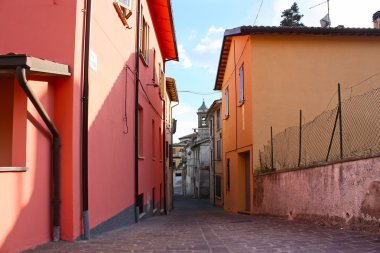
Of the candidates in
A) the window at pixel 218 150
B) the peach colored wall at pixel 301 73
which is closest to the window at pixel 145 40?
the peach colored wall at pixel 301 73

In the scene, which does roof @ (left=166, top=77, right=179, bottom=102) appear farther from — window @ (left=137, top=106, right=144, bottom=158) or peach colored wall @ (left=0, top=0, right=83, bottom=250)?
peach colored wall @ (left=0, top=0, right=83, bottom=250)

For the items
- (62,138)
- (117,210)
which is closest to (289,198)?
(117,210)

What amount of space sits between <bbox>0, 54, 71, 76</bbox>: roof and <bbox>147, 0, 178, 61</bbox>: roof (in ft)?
29.7

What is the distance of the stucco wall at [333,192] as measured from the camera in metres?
7.04

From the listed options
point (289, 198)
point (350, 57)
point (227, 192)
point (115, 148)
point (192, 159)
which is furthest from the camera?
point (192, 159)

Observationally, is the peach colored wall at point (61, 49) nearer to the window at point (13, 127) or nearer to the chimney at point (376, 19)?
the window at point (13, 127)

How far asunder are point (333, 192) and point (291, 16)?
31.7 meters

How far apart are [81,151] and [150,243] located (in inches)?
69.2

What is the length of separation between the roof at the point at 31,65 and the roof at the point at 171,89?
20331 mm

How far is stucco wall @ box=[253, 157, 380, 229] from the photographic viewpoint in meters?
7.04

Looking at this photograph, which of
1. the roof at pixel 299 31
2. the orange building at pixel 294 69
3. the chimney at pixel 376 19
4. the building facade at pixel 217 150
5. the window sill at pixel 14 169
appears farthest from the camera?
the building facade at pixel 217 150

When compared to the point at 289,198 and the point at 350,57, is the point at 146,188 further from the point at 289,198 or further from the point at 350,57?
the point at 350,57

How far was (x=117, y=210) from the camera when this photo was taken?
9578 mm

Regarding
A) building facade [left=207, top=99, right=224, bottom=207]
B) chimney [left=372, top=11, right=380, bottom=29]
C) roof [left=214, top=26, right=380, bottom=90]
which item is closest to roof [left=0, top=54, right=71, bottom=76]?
roof [left=214, top=26, right=380, bottom=90]
